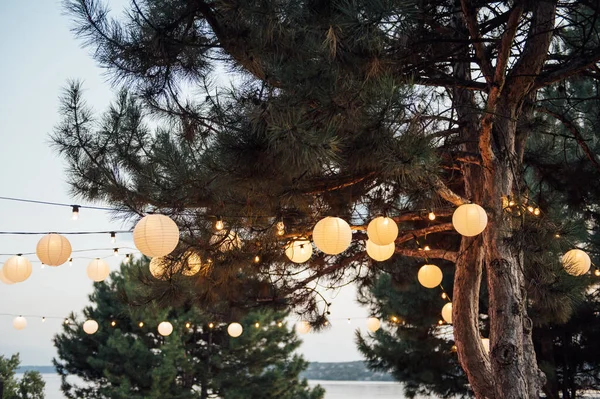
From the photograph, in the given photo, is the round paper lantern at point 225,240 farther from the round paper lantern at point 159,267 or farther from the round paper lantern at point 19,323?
the round paper lantern at point 19,323

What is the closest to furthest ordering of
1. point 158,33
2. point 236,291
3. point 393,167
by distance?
point 393,167
point 158,33
point 236,291

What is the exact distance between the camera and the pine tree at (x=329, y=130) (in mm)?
2373

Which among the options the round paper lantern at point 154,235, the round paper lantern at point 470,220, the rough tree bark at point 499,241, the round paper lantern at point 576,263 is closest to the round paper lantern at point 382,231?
the round paper lantern at point 470,220

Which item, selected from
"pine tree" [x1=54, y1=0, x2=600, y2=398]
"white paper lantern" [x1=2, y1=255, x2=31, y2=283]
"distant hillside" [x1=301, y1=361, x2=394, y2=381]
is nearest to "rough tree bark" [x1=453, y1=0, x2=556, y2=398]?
"pine tree" [x1=54, y1=0, x2=600, y2=398]

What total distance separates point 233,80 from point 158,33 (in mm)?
464

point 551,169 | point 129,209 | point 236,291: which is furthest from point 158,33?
point 551,169

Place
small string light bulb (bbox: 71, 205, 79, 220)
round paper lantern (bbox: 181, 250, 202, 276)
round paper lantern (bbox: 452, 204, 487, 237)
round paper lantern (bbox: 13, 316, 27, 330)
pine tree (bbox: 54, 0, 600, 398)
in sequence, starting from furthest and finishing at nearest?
1. round paper lantern (bbox: 13, 316, 27, 330)
2. small string light bulb (bbox: 71, 205, 79, 220)
3. round paper lantern (bbox: 181, 250, 202, 276)
4. round paper lantern (bbox: 452, 204, 487, 237)
5. pine tree (bbox: 54, 0, 600, 398)

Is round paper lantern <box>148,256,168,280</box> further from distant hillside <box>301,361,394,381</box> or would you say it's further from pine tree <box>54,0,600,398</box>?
distant hillside <box>301,361,394,381</box>

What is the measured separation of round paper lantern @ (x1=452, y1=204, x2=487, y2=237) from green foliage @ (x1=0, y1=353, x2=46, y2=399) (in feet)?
24.5

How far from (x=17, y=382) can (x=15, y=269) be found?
5.53m

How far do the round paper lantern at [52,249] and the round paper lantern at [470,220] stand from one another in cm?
235

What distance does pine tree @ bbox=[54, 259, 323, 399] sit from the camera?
876 cm

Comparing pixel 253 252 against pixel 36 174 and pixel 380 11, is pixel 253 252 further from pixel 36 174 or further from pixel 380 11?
pixel 36 174

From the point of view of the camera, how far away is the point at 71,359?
32.4ft
